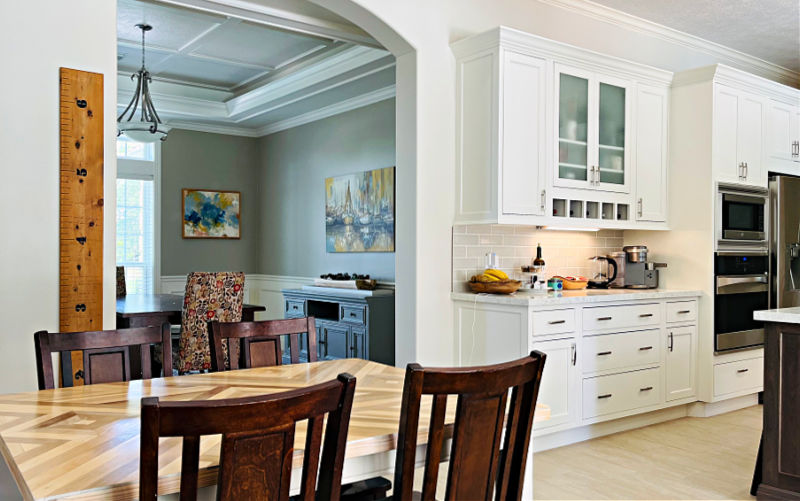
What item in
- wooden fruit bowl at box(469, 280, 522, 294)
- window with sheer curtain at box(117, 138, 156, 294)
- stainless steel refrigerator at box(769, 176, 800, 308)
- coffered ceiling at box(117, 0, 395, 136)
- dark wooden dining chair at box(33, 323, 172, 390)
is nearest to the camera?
dark wooden dining chair at box(33, 323, 172, 390)

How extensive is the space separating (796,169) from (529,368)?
5.15m

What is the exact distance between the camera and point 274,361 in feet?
8.76

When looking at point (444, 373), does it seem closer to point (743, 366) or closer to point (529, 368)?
point (529, 368)

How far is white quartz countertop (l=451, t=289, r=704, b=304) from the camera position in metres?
3.99

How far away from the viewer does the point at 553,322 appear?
13.2ft

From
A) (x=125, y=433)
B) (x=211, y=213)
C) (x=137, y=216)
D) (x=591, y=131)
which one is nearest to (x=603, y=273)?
(x=591, y=131)

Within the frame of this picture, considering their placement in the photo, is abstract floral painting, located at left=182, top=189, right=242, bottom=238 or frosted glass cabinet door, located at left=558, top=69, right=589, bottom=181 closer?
frosted glass cabinet door, located at left=558, top=69, right=589, bottom=181

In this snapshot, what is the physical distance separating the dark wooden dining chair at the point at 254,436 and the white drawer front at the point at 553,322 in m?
2.69

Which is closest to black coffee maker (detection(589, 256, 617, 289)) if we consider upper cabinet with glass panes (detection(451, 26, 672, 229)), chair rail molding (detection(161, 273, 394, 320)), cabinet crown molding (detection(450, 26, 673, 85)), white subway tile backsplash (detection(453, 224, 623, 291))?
white subway tile backsplash (detection(453, 224, 623, 291))

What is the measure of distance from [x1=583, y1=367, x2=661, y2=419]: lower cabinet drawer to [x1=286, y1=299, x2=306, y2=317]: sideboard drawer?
3.36 meters

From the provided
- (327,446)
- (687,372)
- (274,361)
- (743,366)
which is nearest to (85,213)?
(274,361)

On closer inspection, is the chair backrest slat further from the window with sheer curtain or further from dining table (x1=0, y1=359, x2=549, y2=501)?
the window with sheer curtain

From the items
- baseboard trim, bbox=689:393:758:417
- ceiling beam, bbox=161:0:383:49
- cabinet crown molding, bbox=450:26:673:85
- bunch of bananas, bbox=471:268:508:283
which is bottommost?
baseboard trim, bbox=689:393:758:417

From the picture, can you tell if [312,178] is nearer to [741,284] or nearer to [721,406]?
[741,284]
